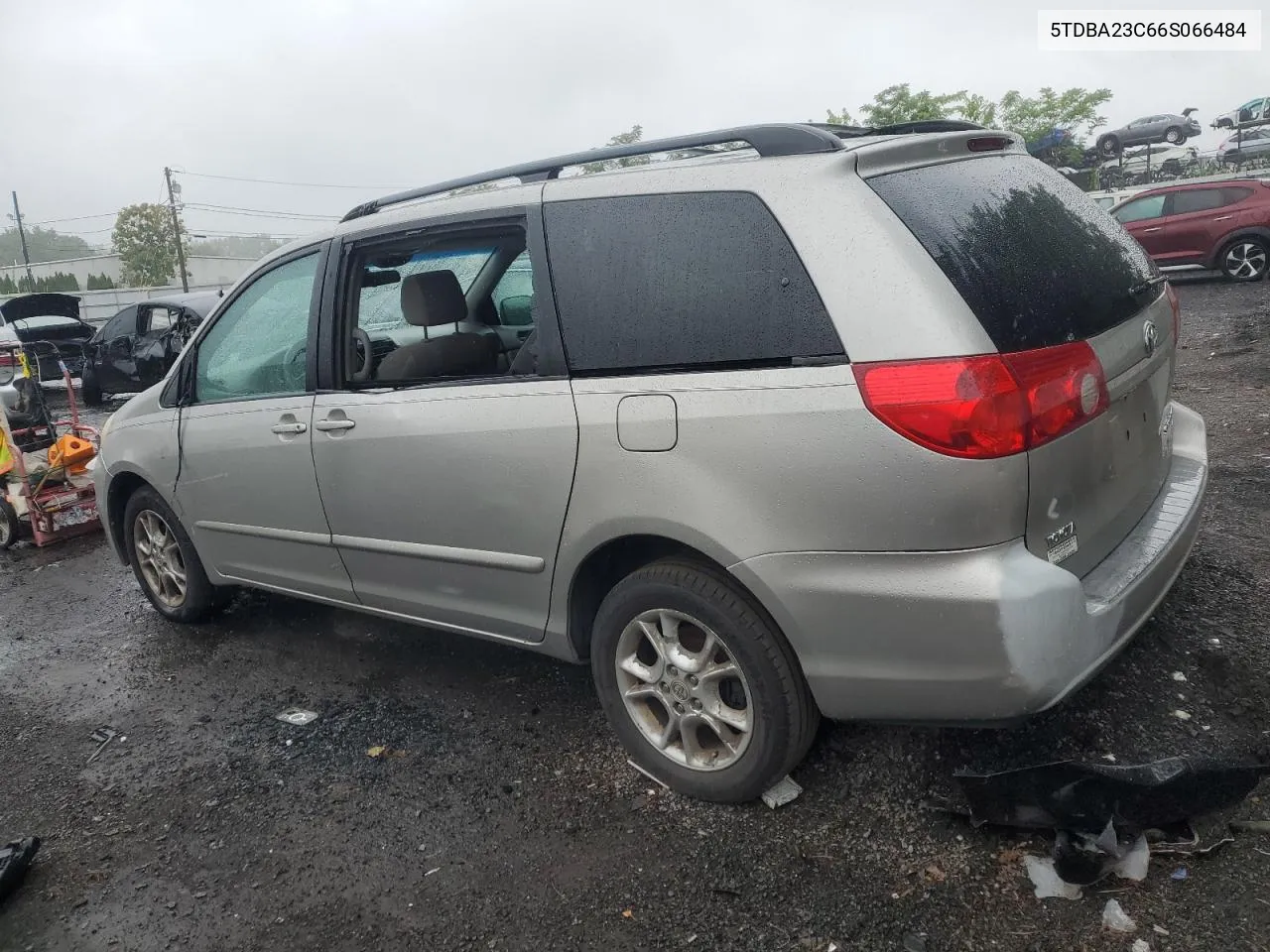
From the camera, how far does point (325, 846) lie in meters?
2.84

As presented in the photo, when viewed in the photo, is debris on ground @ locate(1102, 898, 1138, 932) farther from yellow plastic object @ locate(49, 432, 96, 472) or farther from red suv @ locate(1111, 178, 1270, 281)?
red suv @ locate(1111, 178, 1270, 281)

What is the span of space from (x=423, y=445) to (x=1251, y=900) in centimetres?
253

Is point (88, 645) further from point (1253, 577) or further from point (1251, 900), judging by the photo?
point (1253, 577)

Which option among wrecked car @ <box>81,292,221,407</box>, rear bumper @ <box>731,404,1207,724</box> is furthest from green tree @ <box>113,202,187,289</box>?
→ rear bumper @ <box>731,404,1207,724</box>

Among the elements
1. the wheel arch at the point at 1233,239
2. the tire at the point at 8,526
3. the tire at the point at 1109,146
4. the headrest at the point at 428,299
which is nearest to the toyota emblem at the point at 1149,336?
the headrest at the point at 428,299

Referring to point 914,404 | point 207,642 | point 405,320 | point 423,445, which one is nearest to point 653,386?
point 914,404

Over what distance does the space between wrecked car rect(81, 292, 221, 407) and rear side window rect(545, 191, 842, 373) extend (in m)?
11.5

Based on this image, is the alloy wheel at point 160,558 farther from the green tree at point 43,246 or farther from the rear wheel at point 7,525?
the green tree at point 43,246

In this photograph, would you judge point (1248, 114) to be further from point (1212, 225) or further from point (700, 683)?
point (700, 683)

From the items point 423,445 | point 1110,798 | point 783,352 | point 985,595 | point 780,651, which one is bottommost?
point 1110,798

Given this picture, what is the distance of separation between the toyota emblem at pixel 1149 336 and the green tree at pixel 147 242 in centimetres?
5987

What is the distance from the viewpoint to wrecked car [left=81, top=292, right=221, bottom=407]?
13156 mm

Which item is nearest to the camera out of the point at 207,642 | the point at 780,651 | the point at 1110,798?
the point at 1110,798

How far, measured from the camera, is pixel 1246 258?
14070 millimetres
